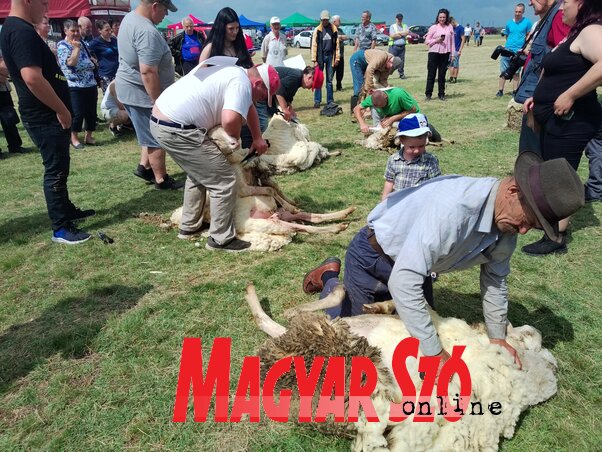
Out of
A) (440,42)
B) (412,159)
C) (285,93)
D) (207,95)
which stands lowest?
(412,159)

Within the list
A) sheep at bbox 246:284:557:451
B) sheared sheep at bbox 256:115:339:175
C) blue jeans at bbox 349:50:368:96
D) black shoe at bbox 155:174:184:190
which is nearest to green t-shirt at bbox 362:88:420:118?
sheared sheep at bbox 256:115:339:175

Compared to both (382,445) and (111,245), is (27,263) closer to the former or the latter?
(111,245)

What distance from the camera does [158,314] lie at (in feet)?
11.1

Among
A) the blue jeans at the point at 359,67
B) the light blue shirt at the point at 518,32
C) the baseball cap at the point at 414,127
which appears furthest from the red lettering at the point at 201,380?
the light blue shirt at the point at 518,32

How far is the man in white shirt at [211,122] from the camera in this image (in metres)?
3.77

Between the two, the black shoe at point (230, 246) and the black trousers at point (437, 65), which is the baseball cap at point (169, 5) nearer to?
the black shoe at point (230, 246)

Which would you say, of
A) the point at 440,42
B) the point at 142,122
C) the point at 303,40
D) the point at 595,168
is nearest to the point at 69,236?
the point at 142,122

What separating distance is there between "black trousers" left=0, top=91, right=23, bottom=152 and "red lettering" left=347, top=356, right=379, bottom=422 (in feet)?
28.7

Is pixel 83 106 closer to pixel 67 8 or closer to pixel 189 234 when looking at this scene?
pixel 189 234

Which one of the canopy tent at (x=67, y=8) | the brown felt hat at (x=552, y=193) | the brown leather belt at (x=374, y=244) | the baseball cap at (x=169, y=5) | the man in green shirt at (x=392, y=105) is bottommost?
the brown leather belt at (x=374, y=244)

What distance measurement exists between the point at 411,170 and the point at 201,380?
8.30 ft

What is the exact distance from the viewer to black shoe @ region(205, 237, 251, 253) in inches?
170

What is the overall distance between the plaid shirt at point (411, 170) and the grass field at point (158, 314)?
36.1 inches

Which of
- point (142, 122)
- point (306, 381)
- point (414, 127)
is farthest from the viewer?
point (142, 122)
